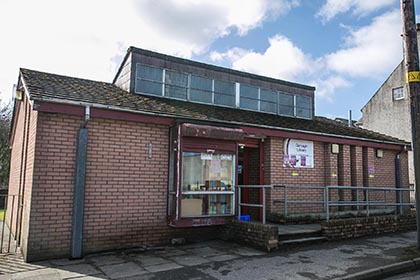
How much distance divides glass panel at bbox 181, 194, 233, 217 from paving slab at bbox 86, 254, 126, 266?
1778 mm

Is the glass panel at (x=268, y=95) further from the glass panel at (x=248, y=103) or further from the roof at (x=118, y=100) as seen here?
the roof at (x=118, y=100)

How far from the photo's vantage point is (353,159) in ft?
38.4

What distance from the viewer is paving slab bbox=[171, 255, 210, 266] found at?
6.41m

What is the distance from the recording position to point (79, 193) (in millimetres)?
6922

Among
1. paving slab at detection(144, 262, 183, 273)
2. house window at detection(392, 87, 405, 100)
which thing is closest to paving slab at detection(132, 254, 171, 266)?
paving slab at detection(144, 262, 183, 273)

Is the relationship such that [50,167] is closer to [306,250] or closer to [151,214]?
[151,214]

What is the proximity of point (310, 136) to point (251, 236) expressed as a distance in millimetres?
4182

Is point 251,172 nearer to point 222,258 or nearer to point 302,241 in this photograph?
point 302,241

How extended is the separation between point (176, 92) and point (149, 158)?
3.51 m

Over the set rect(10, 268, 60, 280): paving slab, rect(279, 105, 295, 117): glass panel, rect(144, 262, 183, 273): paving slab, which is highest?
rect(279, 105, 295, 117): glass panel

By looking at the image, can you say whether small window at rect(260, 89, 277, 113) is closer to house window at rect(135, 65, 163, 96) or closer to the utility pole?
house window at rect(135, 65, 163, 96)

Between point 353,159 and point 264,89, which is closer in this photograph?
point 353,159

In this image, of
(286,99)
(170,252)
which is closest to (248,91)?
(286,99)

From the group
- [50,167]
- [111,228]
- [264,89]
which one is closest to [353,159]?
[264,89]
